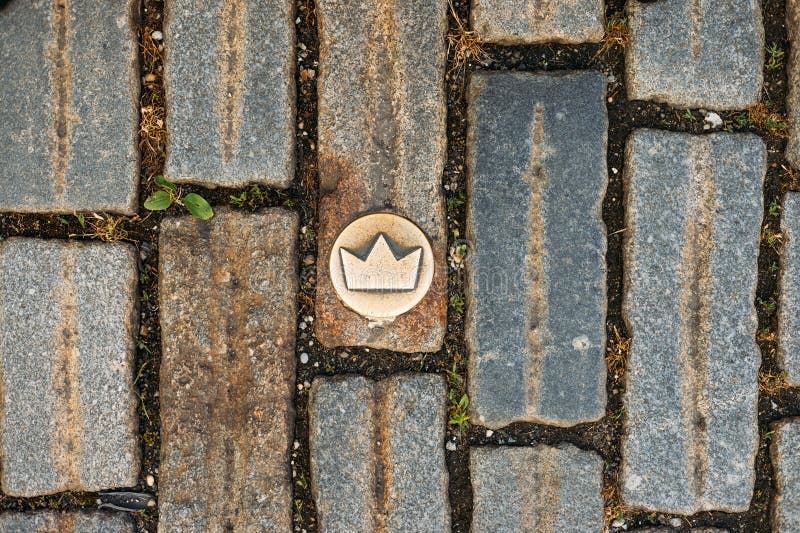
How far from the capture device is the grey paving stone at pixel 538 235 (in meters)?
2.12

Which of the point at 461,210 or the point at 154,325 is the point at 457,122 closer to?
the point at 461,210

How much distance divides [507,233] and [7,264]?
1806 mm

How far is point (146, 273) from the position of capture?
2182mm

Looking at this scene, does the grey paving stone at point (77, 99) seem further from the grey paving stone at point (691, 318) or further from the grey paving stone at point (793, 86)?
the grey paving stone at point (793, 86)

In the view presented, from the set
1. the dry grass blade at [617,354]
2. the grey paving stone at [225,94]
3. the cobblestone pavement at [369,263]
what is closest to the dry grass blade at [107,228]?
the cobblestone pavement at [369,263]

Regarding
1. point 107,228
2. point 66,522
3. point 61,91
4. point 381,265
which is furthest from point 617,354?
point 61,91

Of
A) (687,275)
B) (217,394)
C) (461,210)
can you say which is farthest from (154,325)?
(687,275)

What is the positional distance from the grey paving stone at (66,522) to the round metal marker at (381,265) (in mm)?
1154

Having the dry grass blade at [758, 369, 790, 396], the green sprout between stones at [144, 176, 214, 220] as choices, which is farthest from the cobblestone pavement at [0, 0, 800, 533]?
the dry grass blade at [758, 369, 790, 396]

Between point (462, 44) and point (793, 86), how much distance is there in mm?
1243

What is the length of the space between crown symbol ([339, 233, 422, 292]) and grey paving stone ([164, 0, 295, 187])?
16.3 inches

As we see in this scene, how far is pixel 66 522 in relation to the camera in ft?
7.14

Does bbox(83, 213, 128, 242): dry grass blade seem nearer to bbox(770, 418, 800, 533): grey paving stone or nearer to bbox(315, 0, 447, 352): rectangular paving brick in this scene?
bbox(315, 0, 447, 352): rectangular paving brick

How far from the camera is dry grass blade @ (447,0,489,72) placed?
84.7 inches
